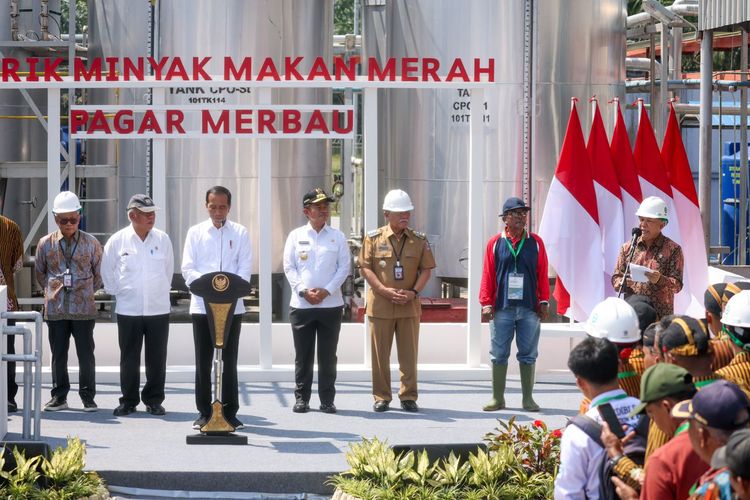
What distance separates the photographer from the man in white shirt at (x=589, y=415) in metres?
4.77

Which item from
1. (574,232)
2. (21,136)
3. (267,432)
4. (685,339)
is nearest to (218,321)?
(267,432)

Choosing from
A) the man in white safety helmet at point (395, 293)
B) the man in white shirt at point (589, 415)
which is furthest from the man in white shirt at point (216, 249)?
the man in white shirt at point (589, 415)

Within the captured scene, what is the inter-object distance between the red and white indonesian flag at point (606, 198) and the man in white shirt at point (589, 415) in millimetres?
6867

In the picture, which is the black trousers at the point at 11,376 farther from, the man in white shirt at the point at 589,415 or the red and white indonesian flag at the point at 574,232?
the man in white shirt at the point at 589,415

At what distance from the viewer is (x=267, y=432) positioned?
9383mm

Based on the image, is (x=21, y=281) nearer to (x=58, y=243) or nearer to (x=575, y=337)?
(x=58, y=243)

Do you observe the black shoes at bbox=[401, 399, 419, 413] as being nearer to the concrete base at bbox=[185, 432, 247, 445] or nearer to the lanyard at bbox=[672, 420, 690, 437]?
the concrete base at bbox=[185, 432, 247, 445]

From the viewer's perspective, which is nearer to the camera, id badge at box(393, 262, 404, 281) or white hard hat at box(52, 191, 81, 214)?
white hard hat at box(52, 191, 81, 214)

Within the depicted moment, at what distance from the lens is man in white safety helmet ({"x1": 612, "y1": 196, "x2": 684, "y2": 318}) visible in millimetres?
9781

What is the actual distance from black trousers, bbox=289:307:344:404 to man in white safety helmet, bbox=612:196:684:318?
2317 millimetres

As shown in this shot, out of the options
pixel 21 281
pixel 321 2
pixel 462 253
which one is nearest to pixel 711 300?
pixel 462 253

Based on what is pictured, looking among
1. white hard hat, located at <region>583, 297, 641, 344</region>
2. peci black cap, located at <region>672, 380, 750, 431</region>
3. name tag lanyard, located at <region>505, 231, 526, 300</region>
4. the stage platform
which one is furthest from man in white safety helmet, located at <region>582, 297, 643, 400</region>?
name tag lanyard, located at <region>505, 231, 526, 300</region>

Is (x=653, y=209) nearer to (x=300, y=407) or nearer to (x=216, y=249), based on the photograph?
(x=300, y=407)

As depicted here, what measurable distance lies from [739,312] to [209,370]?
15.3 feet
